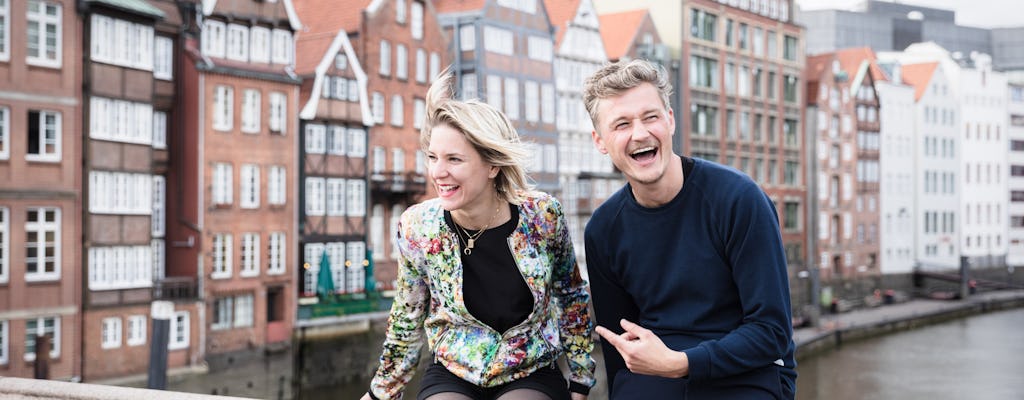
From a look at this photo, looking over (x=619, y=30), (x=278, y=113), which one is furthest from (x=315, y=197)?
(x=619, y=30)

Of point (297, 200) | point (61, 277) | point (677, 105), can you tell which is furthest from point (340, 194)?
point (677, 105)

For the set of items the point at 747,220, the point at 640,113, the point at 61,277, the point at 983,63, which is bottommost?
the point at 61,277

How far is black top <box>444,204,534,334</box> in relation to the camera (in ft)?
9.03

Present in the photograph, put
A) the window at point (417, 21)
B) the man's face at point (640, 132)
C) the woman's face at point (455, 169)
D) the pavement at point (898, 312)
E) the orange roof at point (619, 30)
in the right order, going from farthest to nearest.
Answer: the pavement at point (898, 312), the orange roof at point (619, 30), the window at point (417, 21), the woman's face at point (455, 169), the man's face at point (640, 132)

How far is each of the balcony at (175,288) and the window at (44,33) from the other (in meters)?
2.87

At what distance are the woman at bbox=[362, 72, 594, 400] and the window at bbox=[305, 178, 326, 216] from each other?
1216 centimetres

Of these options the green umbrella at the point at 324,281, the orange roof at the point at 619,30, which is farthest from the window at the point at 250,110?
the orange roof at the point at 619,30

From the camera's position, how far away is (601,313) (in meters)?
2.76

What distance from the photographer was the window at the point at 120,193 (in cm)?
1218

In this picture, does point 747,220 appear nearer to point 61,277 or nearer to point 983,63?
point 61,277

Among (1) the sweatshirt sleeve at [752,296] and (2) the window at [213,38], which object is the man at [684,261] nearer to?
(1) the sweatshirt sleeve at [752,296]

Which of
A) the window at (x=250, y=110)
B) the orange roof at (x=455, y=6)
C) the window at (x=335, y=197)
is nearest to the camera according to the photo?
the window at (x=250, y=110)

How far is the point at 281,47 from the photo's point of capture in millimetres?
14297

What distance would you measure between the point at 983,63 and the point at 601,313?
4216 cm
